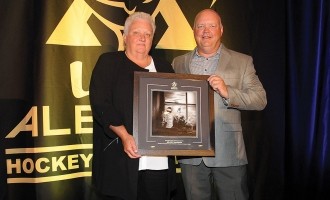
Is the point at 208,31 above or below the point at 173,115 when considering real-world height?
above

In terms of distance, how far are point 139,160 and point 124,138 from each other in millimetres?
159

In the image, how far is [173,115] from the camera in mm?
1692

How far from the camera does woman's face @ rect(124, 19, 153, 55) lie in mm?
1718

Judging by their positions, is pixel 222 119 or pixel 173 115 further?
pixel 222 119

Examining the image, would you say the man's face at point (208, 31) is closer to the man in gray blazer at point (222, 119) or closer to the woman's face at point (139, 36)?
the man in gray blazer at point (222, 119)

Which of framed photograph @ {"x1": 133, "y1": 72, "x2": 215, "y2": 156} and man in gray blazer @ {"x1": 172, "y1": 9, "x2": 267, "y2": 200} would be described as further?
man in gray blazer @ {"x1": 172, "y1": 9, "x2": 267, "y2": 200}

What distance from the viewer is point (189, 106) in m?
1.73

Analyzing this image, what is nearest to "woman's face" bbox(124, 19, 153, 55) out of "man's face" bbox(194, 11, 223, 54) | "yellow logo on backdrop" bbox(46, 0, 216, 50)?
"man's face" bbox(194, 11, 223, 54)

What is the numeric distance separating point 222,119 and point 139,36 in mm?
607

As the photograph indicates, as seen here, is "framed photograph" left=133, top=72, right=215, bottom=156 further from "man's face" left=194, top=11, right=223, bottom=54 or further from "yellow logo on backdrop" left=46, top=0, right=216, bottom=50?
"yellow logo on backdrop" left=46, top=0, right=216, bottom=50

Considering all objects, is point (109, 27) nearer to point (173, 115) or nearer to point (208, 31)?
point (208, 31)

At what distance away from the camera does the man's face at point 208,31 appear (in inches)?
76.5

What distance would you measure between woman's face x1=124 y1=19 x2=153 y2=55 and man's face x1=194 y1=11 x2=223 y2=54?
13.5 inches

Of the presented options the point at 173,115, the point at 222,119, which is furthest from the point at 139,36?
the point at 222,119
